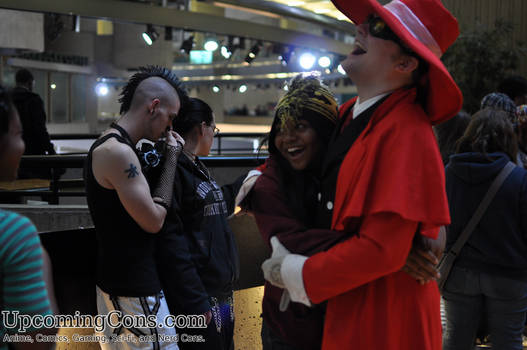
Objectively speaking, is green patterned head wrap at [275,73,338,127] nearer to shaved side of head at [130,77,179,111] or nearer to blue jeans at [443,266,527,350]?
shaved side of head at [130,77,179,111]

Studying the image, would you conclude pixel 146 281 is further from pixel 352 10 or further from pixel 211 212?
pixel 352 10

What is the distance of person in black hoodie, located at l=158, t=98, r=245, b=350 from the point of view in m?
2.13

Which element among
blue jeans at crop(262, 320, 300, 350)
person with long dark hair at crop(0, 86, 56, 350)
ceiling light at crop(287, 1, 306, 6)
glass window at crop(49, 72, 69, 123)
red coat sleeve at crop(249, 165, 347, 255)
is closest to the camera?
person with long dark hair at crop(0, 86, 56, 350)

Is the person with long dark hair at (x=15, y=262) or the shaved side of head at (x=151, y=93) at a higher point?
the shaved side of head at (x=151, y=93)

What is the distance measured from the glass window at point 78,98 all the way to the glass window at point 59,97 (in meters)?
0.27

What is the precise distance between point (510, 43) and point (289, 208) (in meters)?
9.52

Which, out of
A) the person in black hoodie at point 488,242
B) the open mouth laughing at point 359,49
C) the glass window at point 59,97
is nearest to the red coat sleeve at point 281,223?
the open mouth laughing at point 359,49

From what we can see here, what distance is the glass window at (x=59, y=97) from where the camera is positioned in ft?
70.2

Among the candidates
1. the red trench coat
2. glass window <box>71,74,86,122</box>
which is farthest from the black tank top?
glass window <box>71,74,86,122</box>

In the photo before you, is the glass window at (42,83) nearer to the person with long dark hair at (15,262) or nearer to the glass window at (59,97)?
the glass window at (59,97)

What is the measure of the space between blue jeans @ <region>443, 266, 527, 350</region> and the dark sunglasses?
156 centimetres

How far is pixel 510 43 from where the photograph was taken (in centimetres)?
964

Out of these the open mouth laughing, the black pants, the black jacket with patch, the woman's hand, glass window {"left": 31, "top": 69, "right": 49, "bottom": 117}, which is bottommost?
the black pants

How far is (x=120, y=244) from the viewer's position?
2.02 m
